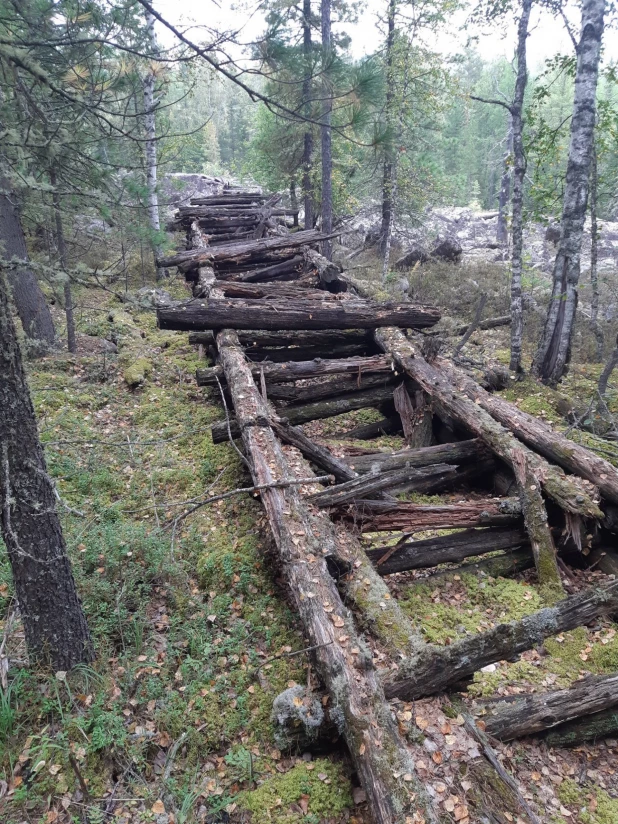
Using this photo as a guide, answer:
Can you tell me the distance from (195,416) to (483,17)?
1100cm

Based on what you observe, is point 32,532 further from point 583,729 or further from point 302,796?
point 583,729

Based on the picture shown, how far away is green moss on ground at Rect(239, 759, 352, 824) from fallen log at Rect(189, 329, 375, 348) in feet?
20.6

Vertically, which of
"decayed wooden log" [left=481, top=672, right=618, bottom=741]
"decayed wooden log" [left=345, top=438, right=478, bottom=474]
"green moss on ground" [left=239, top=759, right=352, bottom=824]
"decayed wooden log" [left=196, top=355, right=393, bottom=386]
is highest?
"decayed wooden log" [left=196, top=355, right=393, bottom=386]

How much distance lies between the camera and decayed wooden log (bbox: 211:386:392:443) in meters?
6.97

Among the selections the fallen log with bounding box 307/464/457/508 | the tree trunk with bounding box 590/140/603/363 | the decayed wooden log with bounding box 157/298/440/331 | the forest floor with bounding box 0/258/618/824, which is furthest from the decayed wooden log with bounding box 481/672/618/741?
the tree trunk with bounding box 590/140/603/363

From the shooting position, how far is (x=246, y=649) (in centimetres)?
385

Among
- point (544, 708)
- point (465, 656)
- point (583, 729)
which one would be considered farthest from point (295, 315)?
point (583, 729)

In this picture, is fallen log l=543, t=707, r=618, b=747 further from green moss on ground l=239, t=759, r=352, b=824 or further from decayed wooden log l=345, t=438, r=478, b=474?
decayed wooden log l=345, t=438, r=478, b=474

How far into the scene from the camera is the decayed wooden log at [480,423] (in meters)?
4.67

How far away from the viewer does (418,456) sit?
5617 mm

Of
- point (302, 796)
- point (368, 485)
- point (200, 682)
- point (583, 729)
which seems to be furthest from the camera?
point (368, 485)

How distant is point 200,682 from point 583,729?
2.72 meters

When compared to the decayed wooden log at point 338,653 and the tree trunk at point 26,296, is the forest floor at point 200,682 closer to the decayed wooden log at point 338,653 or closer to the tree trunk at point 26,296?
the decayed wooden log at point 338,653

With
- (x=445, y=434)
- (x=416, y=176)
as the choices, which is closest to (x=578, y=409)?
(x=445, y=434)
